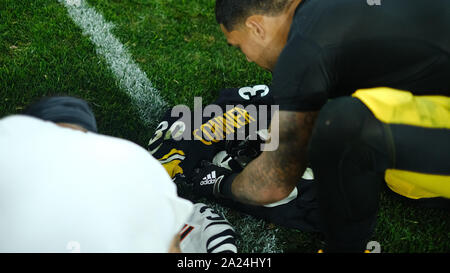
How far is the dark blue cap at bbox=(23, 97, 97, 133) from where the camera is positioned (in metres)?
1.35

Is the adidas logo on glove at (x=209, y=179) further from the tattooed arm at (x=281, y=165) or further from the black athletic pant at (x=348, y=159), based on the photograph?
the black athletic pant at (x=348, y=159)

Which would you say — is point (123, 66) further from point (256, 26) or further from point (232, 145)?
point (256, 26)

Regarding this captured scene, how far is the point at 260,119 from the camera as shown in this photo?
2.60 m

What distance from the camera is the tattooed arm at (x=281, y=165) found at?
171cm

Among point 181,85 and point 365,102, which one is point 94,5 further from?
point 365,102

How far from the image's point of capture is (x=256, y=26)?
2006mm

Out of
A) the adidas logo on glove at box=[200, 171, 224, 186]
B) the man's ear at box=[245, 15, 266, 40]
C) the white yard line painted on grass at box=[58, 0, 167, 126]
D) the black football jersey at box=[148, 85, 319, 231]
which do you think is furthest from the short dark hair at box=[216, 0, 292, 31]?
the white yard line painted on grass at box=[58, 0, 167, 126]

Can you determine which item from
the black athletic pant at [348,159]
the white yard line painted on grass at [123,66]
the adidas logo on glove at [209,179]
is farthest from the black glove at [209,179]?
the black athletic pant at [348,159]

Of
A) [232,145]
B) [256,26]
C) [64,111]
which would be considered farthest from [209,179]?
[64,111]

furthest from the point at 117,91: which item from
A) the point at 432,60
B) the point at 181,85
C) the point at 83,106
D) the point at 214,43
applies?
the point at 432,60

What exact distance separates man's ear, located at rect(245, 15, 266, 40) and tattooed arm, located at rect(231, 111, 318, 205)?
49cm

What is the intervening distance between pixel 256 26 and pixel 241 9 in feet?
0.36

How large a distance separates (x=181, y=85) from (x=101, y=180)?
1.97m
